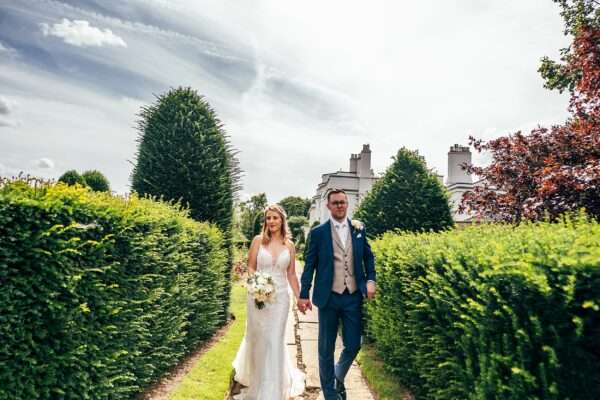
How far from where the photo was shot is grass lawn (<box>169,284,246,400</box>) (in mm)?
5559

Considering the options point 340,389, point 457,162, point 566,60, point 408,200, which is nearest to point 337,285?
point 340,389

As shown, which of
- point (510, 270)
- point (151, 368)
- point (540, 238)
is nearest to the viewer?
point (510, 270)

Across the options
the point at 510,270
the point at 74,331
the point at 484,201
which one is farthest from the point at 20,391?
the point at 484,201

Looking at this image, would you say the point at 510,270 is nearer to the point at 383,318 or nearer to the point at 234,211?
the point at 383,318

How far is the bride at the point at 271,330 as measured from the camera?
→ 17.6ft

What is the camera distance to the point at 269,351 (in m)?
5.43

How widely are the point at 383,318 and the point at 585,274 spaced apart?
491cm

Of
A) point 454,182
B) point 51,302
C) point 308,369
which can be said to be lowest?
point 308,369

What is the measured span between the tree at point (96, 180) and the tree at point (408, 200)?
75.5ft

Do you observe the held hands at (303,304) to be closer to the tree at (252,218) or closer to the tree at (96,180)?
the tree at (252,218)

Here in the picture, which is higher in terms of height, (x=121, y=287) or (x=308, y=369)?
(x=121, y=287)

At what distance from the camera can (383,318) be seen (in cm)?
683

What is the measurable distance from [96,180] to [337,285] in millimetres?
27698

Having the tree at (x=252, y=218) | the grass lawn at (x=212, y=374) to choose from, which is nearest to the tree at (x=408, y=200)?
the grass lawn at (x=212, y=374)
